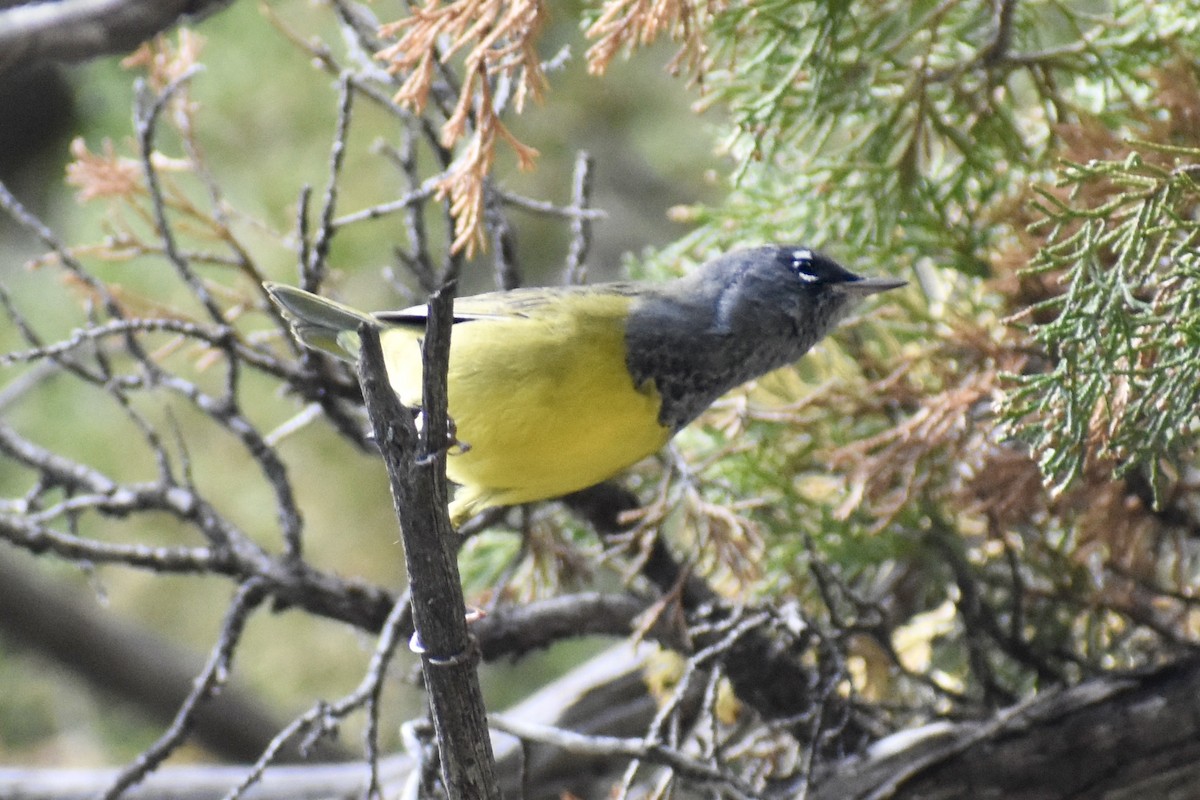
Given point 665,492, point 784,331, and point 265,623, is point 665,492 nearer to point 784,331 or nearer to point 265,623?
point 784,331

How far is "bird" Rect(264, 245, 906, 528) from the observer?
64.8 inches

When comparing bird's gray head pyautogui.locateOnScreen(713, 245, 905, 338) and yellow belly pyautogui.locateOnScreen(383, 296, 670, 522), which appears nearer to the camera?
yellow belly pyautogui.locateOnScreen(383, 296, 670, 522)

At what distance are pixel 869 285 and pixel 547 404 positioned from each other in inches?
20.0

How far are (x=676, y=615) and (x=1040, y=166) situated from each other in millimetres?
877

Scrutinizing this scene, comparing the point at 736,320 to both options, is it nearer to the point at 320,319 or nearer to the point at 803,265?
the point at 803,265

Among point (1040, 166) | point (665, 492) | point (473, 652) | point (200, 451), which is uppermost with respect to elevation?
point (200, 451)

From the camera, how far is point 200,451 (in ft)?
14.2

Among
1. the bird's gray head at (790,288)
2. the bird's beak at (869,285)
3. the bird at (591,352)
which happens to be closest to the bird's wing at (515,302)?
the bird at (591,352)

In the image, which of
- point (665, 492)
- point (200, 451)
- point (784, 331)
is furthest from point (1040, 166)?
point (200, 451)

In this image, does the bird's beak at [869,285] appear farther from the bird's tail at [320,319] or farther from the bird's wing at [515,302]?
the bird's tail at [320,319]

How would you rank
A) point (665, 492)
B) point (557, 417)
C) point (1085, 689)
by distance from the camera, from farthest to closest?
point (665, 492) < point (1085, 689) < point (557, 417)

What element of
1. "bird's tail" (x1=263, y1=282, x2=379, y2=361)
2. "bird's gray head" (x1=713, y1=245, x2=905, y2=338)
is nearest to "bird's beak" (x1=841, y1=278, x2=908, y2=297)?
"bird's gray head" (x1=713, y1=245, x2=905, y2=338)

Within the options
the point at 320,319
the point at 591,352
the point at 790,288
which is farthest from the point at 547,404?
the point at 790,288

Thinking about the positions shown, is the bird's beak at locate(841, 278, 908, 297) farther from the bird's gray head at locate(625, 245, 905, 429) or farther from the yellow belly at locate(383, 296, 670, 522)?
the yellow belly at locate(383, 296, 670, 522)
